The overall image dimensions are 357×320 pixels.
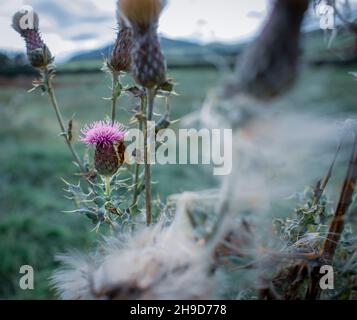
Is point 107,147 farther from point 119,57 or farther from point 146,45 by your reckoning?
point 146,45

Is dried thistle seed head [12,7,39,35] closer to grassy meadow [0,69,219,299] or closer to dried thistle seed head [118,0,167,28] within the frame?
grassy meadow [0,69,219,299]

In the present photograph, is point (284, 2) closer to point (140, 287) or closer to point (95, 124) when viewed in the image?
point (140, 287)

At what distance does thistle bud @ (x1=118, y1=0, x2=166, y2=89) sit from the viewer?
71 centimetres

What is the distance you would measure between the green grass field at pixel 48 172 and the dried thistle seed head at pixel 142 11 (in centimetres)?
16

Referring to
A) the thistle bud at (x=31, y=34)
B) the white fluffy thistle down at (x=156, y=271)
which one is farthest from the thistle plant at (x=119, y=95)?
the white fluffy thistle down at (x=156, y=271)

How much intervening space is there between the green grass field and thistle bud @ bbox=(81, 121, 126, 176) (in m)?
0.05

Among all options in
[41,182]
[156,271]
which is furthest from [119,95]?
[41,182]

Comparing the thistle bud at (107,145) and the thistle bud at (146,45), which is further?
the thistle bud at (107,145)

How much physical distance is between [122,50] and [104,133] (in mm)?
185

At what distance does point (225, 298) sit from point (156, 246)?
0.19 meters

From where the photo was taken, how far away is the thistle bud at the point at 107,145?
955 millimetres

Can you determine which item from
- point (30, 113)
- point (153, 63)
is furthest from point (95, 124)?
point (30, 113)

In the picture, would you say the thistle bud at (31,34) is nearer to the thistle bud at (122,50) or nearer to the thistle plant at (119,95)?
the thistle plant at (119,95)

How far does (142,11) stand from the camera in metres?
0.70
